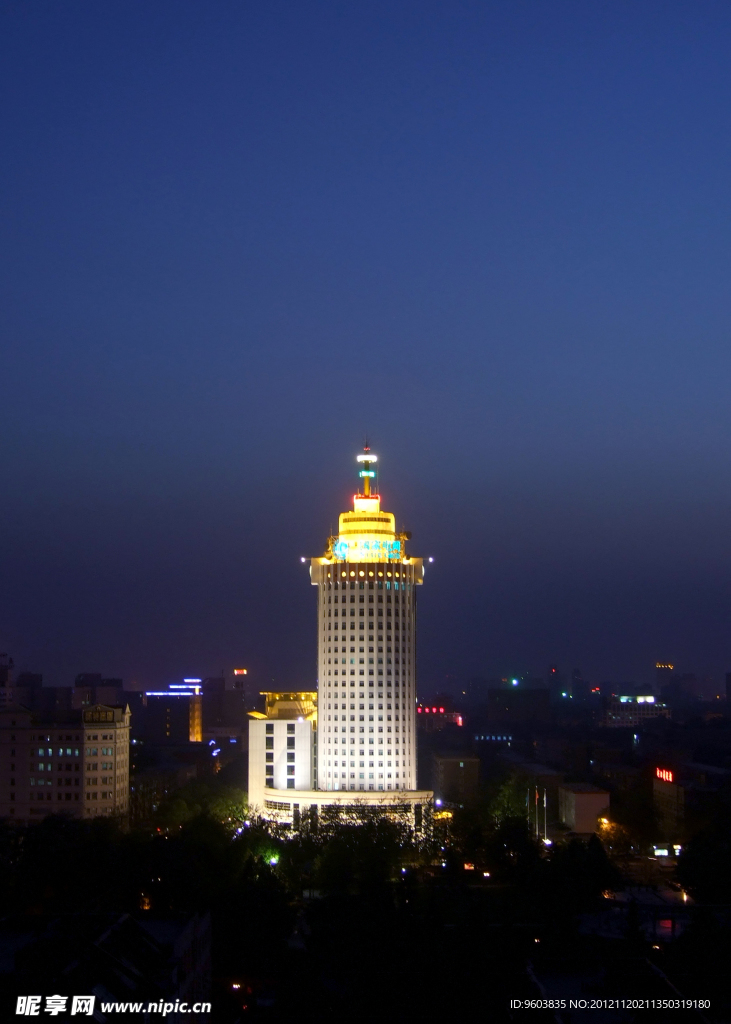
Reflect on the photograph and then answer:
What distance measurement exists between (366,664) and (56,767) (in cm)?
2015

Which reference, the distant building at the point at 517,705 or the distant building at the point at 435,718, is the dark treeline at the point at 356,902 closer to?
the distant building at the point at 435,718

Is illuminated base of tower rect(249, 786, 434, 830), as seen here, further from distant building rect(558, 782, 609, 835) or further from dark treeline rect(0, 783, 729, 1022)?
distant building rect(558, 782, 609, 835)

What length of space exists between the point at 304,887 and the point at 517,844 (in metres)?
9.97

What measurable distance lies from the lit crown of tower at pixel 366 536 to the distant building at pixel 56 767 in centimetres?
1861

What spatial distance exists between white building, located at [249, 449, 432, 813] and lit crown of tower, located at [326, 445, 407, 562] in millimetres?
55

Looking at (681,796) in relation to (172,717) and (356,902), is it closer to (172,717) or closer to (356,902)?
(356,902)

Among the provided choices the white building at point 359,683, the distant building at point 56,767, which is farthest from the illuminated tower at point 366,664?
the distant building at point 56,767

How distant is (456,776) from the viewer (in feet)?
297

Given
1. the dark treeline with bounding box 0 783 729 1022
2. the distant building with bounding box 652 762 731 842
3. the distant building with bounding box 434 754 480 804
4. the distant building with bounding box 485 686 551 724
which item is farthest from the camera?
the distant building with bounding box 485 686 551 724

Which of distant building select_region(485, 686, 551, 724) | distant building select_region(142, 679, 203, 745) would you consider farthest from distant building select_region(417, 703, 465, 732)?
distant building select_region(142, 679, 203, 745)

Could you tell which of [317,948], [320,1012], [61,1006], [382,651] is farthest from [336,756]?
[61,1006]

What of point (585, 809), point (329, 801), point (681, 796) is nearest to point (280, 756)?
point (329, 801)

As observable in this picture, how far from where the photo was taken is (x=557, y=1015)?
2953 centimetres

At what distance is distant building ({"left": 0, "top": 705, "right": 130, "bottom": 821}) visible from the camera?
74.4 metres
